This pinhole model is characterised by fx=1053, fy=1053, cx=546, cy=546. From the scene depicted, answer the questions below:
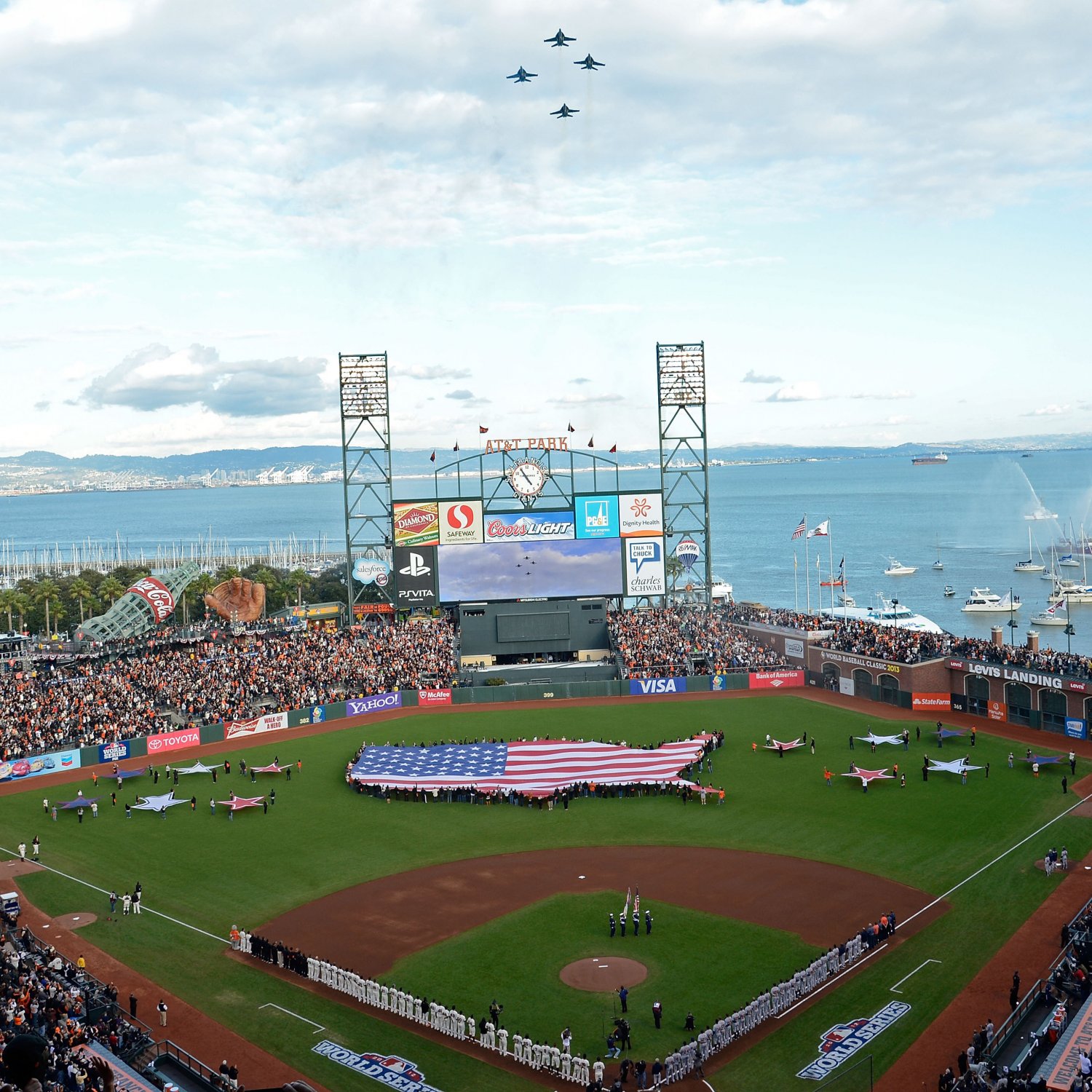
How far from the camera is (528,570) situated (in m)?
75.0

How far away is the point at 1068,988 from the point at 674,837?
1773 centimetres

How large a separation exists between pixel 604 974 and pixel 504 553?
153ft

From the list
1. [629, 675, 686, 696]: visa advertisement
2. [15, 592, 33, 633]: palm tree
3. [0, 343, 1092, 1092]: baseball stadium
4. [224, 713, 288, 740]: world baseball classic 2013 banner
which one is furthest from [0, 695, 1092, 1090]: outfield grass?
[15, 592, 33, 633]: palm tree

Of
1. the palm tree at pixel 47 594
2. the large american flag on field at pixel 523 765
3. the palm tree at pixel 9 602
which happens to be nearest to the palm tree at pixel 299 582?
the palm tree at pixel 47 594

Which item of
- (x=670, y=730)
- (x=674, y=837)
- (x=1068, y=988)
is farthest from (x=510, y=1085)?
(x=670, y=730)

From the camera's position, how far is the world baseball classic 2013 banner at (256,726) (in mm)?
60844

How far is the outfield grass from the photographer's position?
28375 mm

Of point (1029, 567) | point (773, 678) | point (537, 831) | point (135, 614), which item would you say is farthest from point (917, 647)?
point (1029, 567)

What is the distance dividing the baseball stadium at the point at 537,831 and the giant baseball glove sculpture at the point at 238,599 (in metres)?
0.38

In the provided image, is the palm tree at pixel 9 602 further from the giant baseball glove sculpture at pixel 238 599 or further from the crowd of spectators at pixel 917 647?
the crowd of spectators at pixel 917 647

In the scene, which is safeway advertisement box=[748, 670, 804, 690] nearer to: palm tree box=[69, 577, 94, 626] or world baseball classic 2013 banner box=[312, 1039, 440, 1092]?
world baseball classic 2013 banner box=[312, 1039, 440, 1092]

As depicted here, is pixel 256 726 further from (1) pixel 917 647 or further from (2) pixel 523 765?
(1) pixel 917 647

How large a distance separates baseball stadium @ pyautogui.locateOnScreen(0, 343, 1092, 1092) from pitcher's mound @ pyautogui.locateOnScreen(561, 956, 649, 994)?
215 millimetres

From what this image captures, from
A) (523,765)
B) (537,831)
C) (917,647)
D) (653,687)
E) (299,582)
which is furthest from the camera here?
(299,582)
